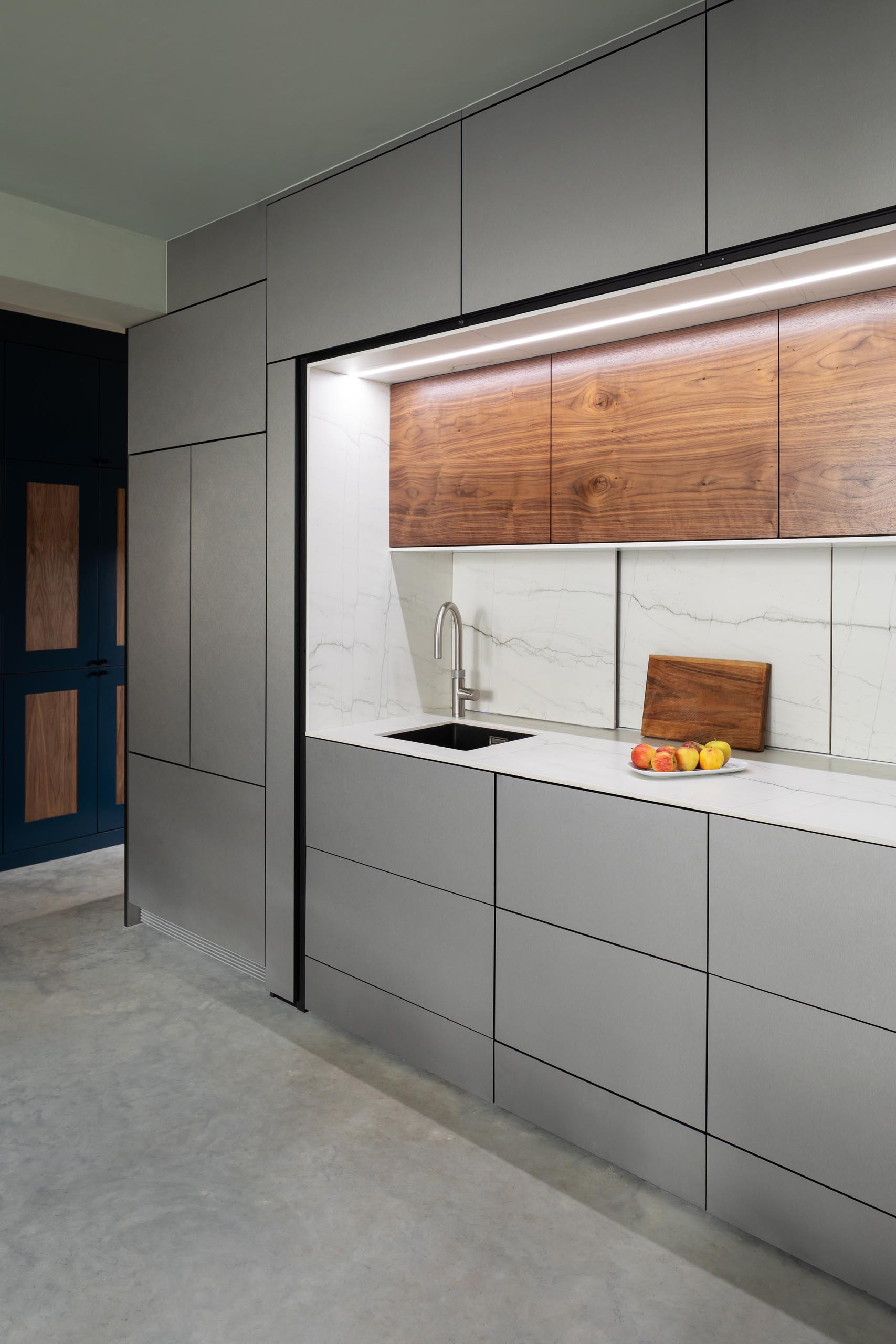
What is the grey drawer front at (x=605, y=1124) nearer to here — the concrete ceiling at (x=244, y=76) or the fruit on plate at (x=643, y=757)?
the fruit on plate at (x=643, y=757)

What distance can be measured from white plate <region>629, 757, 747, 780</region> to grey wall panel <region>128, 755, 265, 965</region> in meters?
1.48

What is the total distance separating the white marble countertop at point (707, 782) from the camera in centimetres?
189

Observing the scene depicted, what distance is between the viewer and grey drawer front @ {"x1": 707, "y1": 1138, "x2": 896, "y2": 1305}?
5.84 ft

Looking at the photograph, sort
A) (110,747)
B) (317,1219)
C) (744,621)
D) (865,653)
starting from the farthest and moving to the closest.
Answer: (110,747), (744,621), (865,653), (317,1219)

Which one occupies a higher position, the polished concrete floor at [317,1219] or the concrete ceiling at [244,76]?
the concrete ceiling at [244,76]

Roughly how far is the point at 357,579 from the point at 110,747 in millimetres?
2375

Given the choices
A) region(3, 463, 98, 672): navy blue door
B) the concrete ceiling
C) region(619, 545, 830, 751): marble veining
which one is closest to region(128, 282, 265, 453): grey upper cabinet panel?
the concrete ceiling

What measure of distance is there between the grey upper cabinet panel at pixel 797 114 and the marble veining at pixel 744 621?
3.09 feet

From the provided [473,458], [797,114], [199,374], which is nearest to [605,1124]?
[473,458]

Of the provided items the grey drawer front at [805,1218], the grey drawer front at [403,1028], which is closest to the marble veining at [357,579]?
the grey drawer front at [403,1028]

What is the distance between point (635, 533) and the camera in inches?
99.9

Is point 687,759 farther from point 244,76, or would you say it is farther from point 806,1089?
point 244,76

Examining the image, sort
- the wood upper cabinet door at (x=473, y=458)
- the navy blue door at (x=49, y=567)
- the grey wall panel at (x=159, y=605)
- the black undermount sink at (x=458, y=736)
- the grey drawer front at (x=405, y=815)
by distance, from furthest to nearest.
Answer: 1. the navy blue door at (x=49, y=567)
2. the grey wall panel at (x=159, y=605)
3. the black undermount sink at (x=458, y=736)
4. the wood upper cabinet door at (x=473, y=458)
5. the grey drawer front at (x=405, y=815)

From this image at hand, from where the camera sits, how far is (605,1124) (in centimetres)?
222
